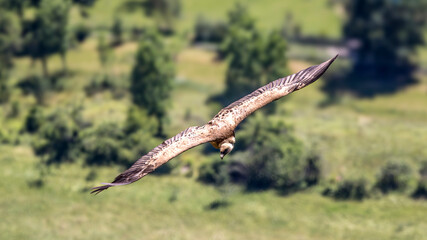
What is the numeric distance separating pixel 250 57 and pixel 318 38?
25.7 m

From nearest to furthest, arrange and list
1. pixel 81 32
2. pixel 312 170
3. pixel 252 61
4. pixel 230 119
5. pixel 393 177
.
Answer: pixel 230 119 < pixel 393 177 < pixel 312 170 < pixel 252 61 < pixel 81 32

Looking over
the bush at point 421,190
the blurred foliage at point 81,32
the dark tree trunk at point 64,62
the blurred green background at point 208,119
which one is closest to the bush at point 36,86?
the blurred green background at point 208,119

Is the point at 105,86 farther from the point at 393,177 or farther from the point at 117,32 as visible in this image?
the point at 393,177

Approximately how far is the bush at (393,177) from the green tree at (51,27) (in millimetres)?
43555

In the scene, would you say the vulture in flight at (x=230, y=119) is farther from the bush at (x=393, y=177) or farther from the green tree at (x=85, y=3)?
the green tree at (x=85, y=3)

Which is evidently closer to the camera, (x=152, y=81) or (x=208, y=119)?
(x=152, y=81)

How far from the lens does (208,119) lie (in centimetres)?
7512

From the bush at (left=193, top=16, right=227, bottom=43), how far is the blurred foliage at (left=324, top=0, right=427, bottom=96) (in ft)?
60.9

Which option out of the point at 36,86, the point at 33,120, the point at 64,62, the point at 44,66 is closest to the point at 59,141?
the point at 33,120

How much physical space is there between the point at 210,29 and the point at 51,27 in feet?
86.1

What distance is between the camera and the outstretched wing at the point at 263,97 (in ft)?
103

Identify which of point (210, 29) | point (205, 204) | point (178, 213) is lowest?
point (178, 213)

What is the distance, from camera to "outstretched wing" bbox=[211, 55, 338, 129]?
103ft

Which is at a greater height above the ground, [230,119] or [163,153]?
[230,119]
